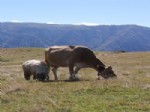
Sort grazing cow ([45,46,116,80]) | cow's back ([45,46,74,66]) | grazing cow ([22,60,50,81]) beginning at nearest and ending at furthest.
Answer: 1. grazing cow ([22,60,50,81])
2. grazing cow ([45,46,116,80])
3. cow's back ([45,46,74,66])

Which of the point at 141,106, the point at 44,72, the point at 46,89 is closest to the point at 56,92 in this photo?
the point at 46,89

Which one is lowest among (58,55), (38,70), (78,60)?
(38,70)

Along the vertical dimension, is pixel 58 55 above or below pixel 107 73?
above

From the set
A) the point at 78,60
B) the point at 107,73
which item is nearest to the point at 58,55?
the point at 78,60

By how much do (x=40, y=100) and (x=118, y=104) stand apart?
144 inches

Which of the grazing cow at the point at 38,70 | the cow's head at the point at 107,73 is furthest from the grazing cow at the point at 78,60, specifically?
the grazing cow at the point at 38,70

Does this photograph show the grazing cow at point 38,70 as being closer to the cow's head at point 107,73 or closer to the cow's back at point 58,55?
the cow's back at point 58,55

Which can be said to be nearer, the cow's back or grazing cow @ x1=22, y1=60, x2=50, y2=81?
grazing cow @ x1=22, y1=60, x2=50, y2=81

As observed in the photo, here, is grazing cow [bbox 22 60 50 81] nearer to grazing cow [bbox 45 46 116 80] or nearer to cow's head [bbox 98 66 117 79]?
grazing cow [bbox 45 46 116 80]

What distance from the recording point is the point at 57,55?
36.2 m

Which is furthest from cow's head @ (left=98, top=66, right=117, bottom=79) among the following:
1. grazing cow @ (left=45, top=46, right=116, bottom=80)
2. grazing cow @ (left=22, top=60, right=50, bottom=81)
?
grazing cow @ (left=22, top=60, right=50, bottom=81)

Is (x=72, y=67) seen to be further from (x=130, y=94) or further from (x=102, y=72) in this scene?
(x=130, y=94)

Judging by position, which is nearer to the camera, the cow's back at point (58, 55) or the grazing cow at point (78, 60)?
the grazing cow at point (78, 60)

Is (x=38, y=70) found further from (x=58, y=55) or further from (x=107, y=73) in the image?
(x=107, y=73)
